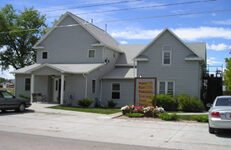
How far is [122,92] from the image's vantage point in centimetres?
2383

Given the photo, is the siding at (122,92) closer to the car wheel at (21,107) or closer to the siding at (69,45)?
the siding at (69,45)

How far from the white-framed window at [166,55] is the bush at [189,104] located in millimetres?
3596

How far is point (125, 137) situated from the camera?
32.1ft

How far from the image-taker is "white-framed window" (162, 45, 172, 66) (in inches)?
856

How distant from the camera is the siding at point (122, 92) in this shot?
23.5 m

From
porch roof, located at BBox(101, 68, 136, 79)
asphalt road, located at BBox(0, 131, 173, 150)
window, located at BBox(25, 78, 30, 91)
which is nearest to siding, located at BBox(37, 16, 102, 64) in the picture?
porch roof, located at BBox(101, 68, 136, 79)

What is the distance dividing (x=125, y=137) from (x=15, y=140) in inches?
158

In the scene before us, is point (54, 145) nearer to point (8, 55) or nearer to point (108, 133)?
point (108, 133)

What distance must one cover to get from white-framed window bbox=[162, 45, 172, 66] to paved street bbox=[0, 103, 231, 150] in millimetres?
9277

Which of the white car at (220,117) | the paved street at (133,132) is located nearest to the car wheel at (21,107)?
the paved street at (133,132)

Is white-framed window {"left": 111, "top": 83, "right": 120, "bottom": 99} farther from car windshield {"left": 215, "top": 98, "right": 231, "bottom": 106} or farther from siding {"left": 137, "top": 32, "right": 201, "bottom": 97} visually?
car windshield {"left": 215, "top": 98, "right": 231, "bottom": 106}

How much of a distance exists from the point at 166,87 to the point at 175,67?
6.20 feet

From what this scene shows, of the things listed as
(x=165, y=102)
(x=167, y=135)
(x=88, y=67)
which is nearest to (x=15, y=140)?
(x=167, y=135)

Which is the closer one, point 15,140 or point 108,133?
point 15,140
